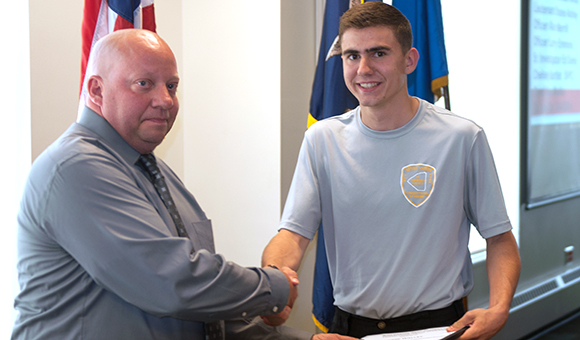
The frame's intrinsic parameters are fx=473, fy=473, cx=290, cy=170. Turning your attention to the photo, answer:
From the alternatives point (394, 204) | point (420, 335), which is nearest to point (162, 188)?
point (394, 204)

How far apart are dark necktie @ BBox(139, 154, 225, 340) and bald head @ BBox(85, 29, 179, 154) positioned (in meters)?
0.08

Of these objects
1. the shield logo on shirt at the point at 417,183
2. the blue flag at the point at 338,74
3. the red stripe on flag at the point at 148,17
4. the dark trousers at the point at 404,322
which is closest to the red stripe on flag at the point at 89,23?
the red stripe on flag at the point at 148,17

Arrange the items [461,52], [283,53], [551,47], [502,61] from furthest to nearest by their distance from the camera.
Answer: [551,47] < [502,61] < [461,52] < [283,53]

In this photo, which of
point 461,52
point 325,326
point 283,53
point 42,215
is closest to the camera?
point 42,215

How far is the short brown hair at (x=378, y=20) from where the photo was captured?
1568mm

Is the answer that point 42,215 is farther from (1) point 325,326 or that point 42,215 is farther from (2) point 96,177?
(1) point 325,326

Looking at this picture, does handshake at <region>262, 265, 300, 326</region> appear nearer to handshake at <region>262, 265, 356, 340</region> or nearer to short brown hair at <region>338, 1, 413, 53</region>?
handshake at <region>262, 265, 356, 340</region>

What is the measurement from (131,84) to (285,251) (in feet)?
2.32

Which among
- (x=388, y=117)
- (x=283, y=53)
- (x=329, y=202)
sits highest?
(x=283, y=53)

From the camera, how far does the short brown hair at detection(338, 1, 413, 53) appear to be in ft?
5.15

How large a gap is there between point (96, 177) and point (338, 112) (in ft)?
4.89

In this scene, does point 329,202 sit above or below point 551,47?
below

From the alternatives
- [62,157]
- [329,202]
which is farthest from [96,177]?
[329,202]

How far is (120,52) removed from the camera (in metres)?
1.23
